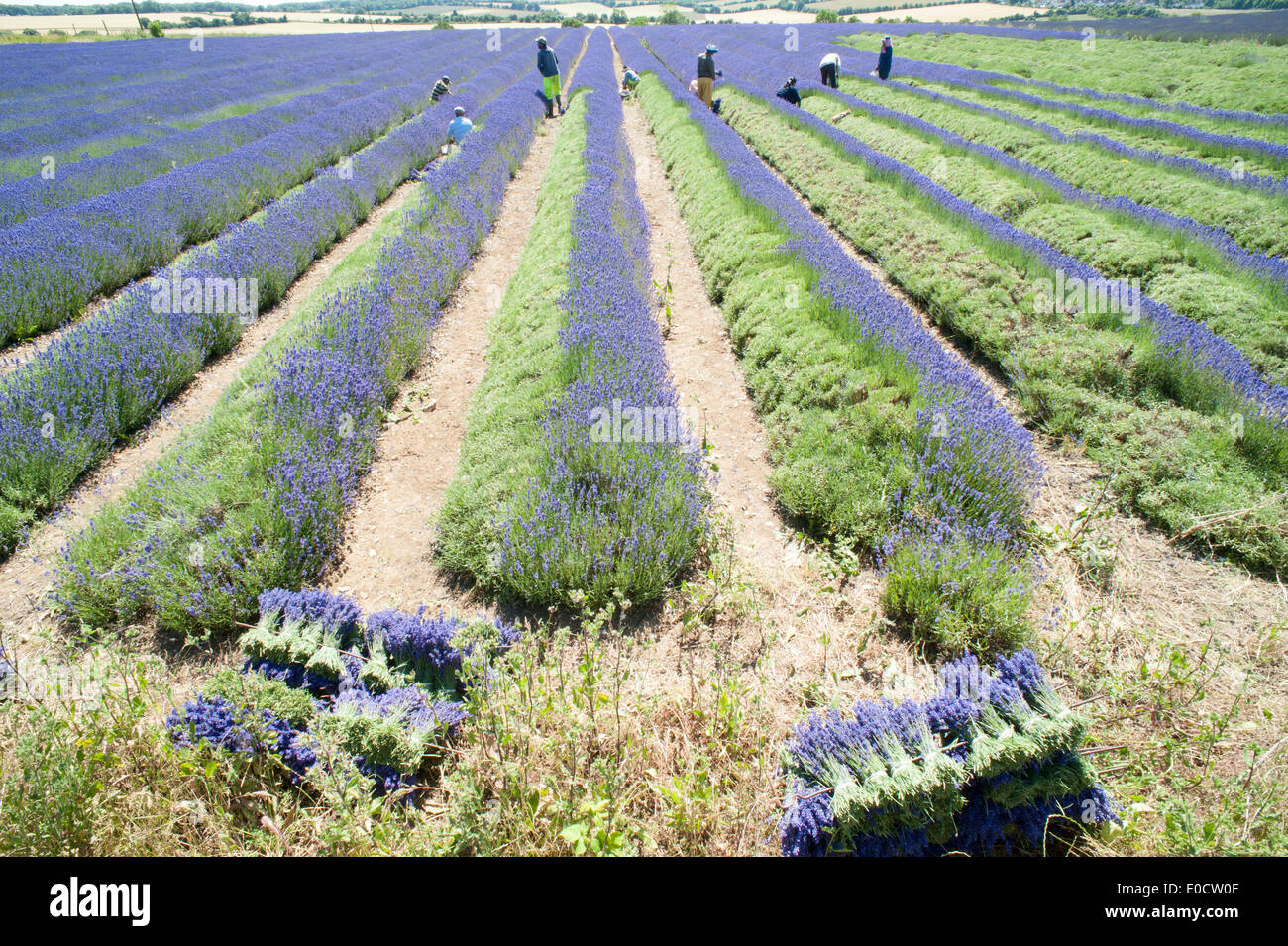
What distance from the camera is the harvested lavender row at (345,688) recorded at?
250 centimetres

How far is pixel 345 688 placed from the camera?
2.76 meters

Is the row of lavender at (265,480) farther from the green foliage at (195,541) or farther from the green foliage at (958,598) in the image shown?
the green foliage at (958,598)

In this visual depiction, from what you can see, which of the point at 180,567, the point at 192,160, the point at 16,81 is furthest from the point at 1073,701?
the point at 16,81

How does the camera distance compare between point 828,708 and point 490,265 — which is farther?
point 490,265

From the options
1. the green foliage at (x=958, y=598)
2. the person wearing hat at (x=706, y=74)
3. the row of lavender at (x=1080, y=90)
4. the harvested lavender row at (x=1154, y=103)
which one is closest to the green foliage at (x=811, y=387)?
the green foliage at (x=958, y=598)

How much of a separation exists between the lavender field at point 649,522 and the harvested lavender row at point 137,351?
4 cm

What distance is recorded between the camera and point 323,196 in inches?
389

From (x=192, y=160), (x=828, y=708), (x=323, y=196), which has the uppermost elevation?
(x=192, y=160)

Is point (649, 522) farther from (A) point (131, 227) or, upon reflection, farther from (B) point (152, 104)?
(B) point (152, 104)

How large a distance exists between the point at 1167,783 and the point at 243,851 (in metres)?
3.74

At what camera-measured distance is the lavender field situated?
2.38 m

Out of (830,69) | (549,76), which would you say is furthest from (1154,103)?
(549,76)

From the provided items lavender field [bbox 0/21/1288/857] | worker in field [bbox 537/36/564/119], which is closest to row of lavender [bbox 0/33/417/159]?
lavender field [bbox 0/21/1288/857]

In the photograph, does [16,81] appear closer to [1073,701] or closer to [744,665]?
[744,665]
